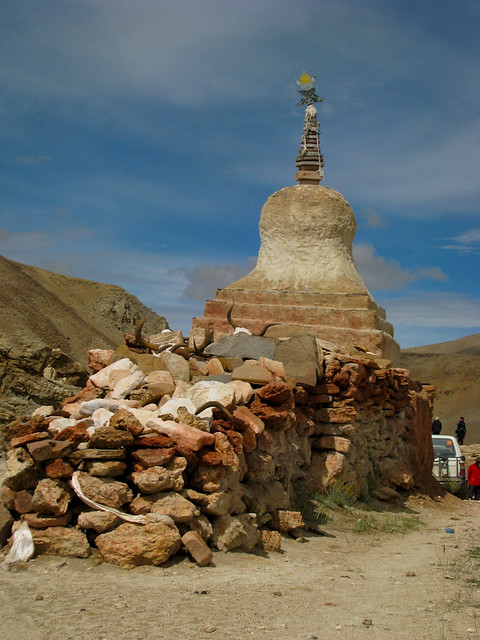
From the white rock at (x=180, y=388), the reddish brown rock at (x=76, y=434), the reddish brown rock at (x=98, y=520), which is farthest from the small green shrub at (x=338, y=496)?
the reddish brown rock at (x=98, y=520)

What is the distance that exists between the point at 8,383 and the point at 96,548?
5.77 metres

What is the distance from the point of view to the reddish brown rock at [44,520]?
422cm

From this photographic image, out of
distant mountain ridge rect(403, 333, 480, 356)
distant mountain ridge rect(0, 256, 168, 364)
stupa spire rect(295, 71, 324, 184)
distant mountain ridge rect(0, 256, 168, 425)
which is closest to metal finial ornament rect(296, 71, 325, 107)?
stupa spire rect(295, 71, 324, 184)

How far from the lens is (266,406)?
590cm

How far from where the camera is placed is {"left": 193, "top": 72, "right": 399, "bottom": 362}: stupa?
35.4 feet

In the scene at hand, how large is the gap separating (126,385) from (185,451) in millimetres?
1519

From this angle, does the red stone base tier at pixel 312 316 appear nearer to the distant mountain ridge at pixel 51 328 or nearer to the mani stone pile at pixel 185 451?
the mani stone pile at pixel 185 451

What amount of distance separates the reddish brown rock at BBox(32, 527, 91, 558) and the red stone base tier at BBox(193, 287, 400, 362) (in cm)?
607

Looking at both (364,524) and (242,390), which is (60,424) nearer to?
(242,390)

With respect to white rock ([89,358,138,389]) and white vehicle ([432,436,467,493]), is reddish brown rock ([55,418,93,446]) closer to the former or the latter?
white rock ([89,358,138,389])

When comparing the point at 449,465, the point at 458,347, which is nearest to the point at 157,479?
the point at 449,465

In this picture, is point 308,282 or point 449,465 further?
point 449,465

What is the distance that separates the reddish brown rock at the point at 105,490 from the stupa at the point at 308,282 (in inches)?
244

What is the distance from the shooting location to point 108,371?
21.1ft
